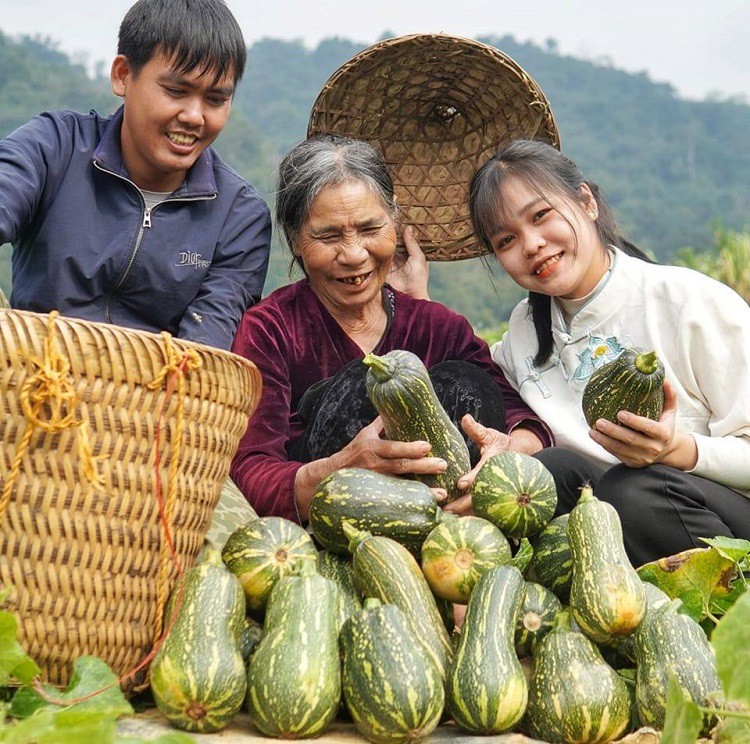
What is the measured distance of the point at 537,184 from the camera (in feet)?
12.8

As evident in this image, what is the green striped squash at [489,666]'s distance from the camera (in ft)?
7.88

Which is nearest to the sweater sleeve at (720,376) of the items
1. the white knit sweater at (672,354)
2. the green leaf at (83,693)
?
the white knit sweater at (672,354)

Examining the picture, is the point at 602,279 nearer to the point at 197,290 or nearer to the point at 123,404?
the point at 197,290

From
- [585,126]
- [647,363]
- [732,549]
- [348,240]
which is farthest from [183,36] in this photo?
[585,126]

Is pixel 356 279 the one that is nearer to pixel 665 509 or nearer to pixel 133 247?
pixel 133 247

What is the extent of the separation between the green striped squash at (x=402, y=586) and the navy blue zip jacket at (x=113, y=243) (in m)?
1.25

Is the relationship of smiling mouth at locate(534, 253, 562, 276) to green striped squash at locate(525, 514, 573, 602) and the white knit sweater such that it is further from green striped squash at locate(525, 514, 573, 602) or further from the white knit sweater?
green striped squash at locate(525, 514, 573, 602)

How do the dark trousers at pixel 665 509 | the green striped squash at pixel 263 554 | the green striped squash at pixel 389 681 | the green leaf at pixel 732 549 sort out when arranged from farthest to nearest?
1. the dark trousers at pixel 665 509
2. the green leaf at pixel 732 549
3. the green striped squash at pixel 263 554
4. the green striped squash at pixel 389 681

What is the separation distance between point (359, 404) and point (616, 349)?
100 cm

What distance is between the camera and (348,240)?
12.5 feet

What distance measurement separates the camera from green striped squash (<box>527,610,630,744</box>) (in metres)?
2.42

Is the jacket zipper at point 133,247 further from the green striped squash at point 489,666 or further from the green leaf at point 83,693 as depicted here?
the green striped squash at point 489,666

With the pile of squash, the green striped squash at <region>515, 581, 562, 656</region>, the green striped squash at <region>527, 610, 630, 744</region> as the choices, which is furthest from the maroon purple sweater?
the green striped squash at <region>527, 610, 630, 744</region>

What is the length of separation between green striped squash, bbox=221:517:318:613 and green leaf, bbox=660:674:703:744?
111 centimetres
